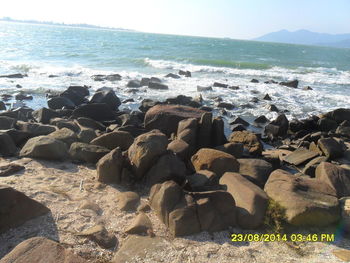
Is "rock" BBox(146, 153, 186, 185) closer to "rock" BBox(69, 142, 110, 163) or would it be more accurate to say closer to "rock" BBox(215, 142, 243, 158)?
"rock" BBox(69, 142, 110, 163)

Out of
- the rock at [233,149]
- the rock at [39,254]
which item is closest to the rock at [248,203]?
the rock at [233,149]

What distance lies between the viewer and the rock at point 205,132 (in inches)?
304

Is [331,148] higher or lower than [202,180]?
lower

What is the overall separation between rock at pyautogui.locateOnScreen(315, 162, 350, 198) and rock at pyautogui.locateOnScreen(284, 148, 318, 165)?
5.64 ft

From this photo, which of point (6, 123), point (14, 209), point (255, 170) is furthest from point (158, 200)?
point (6, 123)

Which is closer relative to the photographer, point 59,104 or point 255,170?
point 255,170

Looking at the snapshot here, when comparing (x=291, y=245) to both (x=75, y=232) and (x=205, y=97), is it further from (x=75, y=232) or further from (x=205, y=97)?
(x=205, y=97)

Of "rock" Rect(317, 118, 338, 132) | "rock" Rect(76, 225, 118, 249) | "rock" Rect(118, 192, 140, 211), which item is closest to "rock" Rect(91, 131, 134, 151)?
Answer: "rock" Rect(118, 192, 140, 211)

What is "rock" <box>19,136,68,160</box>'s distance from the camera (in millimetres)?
6672

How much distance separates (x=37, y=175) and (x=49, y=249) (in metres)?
2.81

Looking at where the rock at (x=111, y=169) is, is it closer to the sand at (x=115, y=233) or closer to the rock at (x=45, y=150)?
the sand at (x=115, y=233)

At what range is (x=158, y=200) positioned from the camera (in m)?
4.72

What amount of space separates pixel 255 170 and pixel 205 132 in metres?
1.92

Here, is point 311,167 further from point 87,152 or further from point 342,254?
point 87,152
